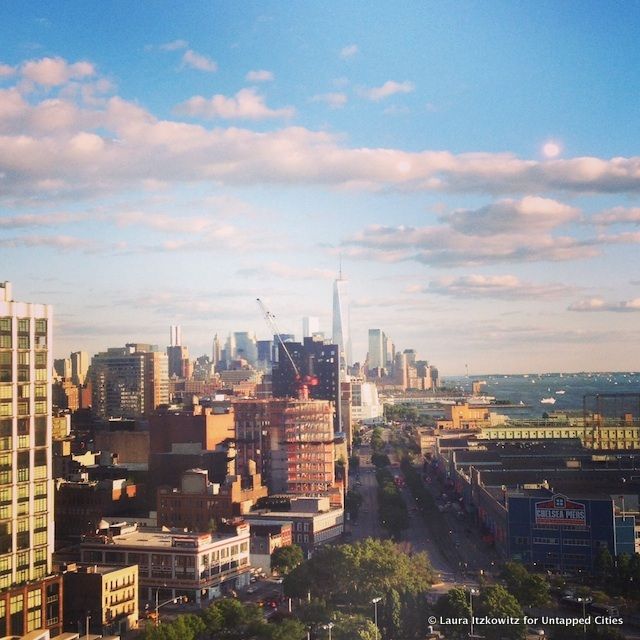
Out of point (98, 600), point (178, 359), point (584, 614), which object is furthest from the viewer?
point (178, 359)

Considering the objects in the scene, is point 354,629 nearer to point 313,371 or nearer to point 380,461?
point 380,461

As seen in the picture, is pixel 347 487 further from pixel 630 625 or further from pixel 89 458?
pixel 630 625

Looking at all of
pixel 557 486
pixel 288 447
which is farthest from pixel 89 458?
pixel 557 486

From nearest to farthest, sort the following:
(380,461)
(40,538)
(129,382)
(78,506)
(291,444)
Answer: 1. (40,538)
2. (78,506)
3. (291,444)
4. (380,461)
5. (129,382)

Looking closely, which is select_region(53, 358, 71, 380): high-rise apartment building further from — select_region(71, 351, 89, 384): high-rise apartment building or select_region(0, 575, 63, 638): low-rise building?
select_region(0, 575, 63, 638): low-rise building

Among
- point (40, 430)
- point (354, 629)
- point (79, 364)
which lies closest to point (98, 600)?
point (40, 430)

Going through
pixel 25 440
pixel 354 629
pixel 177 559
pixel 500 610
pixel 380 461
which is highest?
pixel 25 440

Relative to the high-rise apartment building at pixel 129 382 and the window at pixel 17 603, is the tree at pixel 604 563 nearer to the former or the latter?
the window at pixel 17 603
